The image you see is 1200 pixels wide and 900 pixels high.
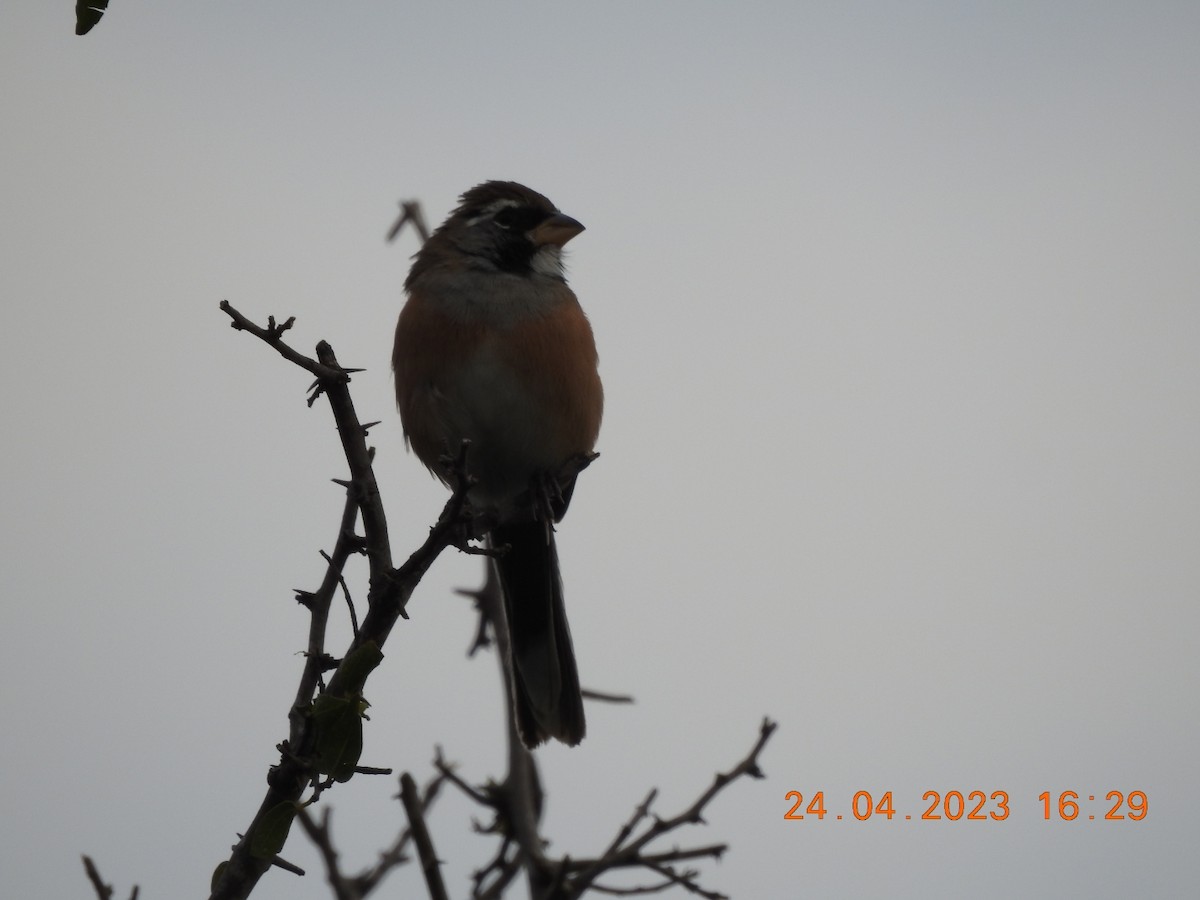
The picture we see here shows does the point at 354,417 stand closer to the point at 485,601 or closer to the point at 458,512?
the point at 458,512

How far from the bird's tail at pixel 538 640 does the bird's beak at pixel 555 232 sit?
147 cm

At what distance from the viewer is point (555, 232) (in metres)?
6.53

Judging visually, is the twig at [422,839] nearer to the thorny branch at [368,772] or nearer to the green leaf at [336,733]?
the thorny branch at [368,772]

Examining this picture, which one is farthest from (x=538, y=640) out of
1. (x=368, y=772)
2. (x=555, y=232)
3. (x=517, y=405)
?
(x=368, y=772)

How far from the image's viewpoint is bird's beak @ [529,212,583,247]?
6.51m

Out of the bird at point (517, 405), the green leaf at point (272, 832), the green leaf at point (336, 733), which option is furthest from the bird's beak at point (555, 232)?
the green leaf at point (272, 832)

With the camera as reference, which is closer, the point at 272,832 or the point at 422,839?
the point at 272,832

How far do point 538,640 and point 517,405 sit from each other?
1.19 meters

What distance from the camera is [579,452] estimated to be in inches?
239

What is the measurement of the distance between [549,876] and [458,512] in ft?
6.07

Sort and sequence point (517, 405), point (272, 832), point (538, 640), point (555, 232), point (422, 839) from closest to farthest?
point (272, 832) < point (422, 839) < point (517, 405) < point (538, 640) < point (555, 232)

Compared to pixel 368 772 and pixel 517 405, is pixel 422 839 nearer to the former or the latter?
pixel 368 772

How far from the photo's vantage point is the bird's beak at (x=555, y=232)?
651cm

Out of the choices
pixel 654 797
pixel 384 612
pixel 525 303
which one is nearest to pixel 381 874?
pixel 654 797
